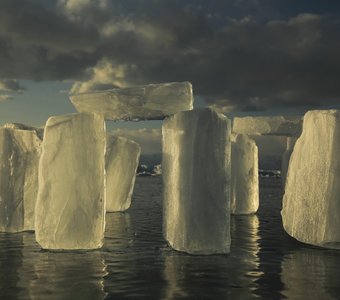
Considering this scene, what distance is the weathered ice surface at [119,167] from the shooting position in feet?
68.1

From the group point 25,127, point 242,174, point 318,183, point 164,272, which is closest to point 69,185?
point 164,272

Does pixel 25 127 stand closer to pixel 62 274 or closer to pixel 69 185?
pixel 69 185

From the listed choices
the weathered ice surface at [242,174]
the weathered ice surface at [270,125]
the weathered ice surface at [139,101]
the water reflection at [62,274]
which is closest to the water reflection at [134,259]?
the water reflection at [62,274]

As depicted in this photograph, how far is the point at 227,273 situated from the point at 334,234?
377cm

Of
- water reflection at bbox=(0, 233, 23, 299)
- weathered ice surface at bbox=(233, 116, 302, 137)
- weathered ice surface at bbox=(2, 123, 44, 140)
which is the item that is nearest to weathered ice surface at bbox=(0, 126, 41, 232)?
water reflection at bbox=(0, 233, 23, 299)

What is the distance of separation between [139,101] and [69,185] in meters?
2.34

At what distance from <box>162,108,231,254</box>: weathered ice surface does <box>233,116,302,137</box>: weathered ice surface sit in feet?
37.2

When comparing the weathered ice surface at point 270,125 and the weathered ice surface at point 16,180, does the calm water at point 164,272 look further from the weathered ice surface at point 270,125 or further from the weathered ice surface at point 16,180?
the weathered ice surface at point 270,125

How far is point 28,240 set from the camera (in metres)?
12.9

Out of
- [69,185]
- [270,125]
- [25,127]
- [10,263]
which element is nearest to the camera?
[10,263]

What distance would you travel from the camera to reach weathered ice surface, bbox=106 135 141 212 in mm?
20766

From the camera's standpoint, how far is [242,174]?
797 inches

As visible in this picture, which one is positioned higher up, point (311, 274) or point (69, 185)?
point (69, 185)

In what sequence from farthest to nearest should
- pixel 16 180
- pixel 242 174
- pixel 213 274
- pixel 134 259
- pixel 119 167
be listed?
pixel 119 167
pixel 242 174
pixel 16 180
pixel 134 259
pixel 213 274
